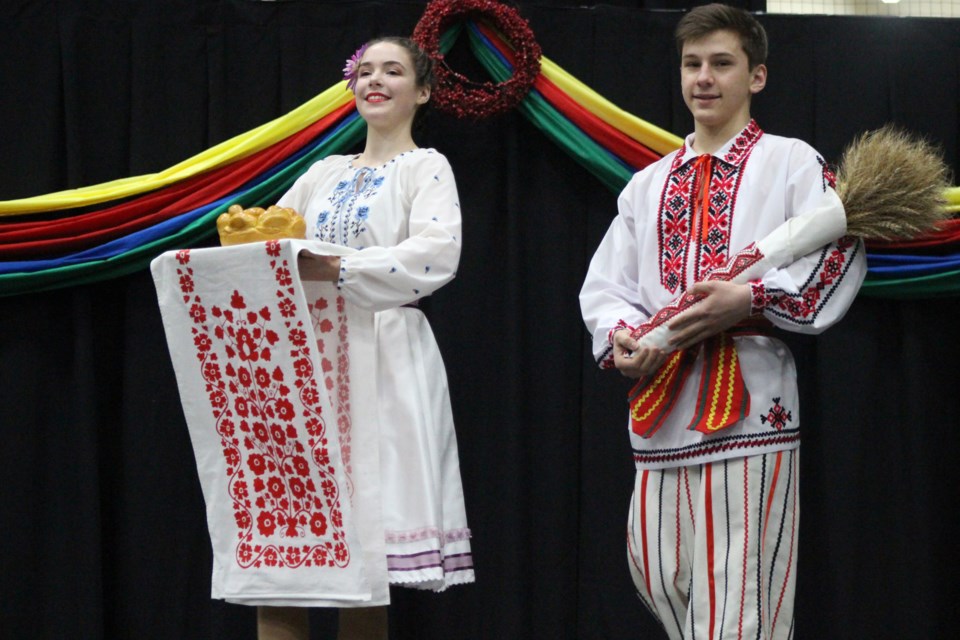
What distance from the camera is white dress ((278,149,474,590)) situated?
8.54 ft

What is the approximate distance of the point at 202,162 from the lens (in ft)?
11.3

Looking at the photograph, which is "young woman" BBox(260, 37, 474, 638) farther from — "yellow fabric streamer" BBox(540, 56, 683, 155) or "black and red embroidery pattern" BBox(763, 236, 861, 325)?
"black and red embroidery pattern" BBox(763, 236, 861, 325)

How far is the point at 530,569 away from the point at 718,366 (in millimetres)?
1345

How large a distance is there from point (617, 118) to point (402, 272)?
1114 mm

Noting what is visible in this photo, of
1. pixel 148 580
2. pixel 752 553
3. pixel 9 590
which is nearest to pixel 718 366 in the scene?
pixel 752 553

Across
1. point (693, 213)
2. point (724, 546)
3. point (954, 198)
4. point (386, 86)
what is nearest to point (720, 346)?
point (693, 213)

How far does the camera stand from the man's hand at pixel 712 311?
7.68 ft

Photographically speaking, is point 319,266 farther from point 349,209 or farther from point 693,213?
point 693,213

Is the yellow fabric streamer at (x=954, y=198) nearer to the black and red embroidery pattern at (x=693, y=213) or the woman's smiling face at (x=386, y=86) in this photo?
the black and red embroidery pattern at (x=693, y=213)

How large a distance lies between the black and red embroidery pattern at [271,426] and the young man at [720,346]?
62 centimetres

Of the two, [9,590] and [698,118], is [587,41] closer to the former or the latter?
[698,118]

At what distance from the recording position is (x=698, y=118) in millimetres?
2607

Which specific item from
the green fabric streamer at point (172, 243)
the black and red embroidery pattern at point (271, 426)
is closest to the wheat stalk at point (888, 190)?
the black and red embroidery pattern at point (271, 426)

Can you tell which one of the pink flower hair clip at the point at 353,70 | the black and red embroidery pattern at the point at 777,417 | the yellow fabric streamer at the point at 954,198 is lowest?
the black and red embroidery pattern at the point at 777,417
